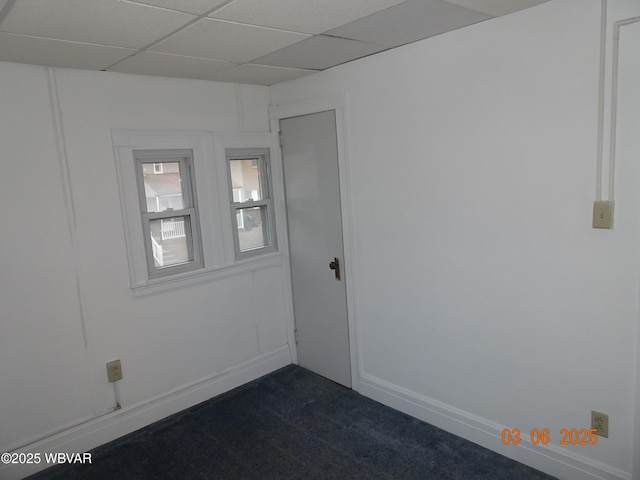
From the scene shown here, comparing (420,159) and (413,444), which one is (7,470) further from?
(420,159)

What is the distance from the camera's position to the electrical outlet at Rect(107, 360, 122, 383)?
3.03m

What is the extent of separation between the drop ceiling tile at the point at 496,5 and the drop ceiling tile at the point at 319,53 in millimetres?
691

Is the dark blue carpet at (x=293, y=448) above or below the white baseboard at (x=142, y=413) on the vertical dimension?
below

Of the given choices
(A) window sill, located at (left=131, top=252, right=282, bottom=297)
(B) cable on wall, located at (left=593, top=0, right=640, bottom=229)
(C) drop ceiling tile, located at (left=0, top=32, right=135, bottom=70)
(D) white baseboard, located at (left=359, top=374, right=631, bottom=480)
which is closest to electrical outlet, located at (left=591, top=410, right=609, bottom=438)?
(D) white baseboard, located at (left=359, top=374, right=631, bottom=480)

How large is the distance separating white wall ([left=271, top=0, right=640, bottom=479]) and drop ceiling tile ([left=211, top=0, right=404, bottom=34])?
746 mm

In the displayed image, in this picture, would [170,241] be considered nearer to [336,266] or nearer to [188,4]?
[336,266]

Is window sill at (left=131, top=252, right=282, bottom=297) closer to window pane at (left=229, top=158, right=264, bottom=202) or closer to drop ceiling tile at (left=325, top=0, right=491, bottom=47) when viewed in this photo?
window pane at (left=229, top=158, right=264, bottom=202)

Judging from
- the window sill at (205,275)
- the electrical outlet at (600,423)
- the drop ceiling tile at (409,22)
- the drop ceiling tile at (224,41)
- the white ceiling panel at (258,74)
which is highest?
the white ceiling panel at (258,74)

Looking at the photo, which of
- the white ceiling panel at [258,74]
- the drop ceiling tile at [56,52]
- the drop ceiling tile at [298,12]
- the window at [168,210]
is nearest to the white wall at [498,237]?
the white ceiling panel at [258,74]

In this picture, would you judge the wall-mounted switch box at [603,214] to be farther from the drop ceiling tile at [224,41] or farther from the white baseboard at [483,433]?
the drop ceiling tile at [224,41]

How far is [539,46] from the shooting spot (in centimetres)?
224

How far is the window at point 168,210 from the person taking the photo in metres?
3.17

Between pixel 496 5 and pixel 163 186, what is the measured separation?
2.36m

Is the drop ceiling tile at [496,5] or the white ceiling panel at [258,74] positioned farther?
the white ceiling panel at [258,74]
